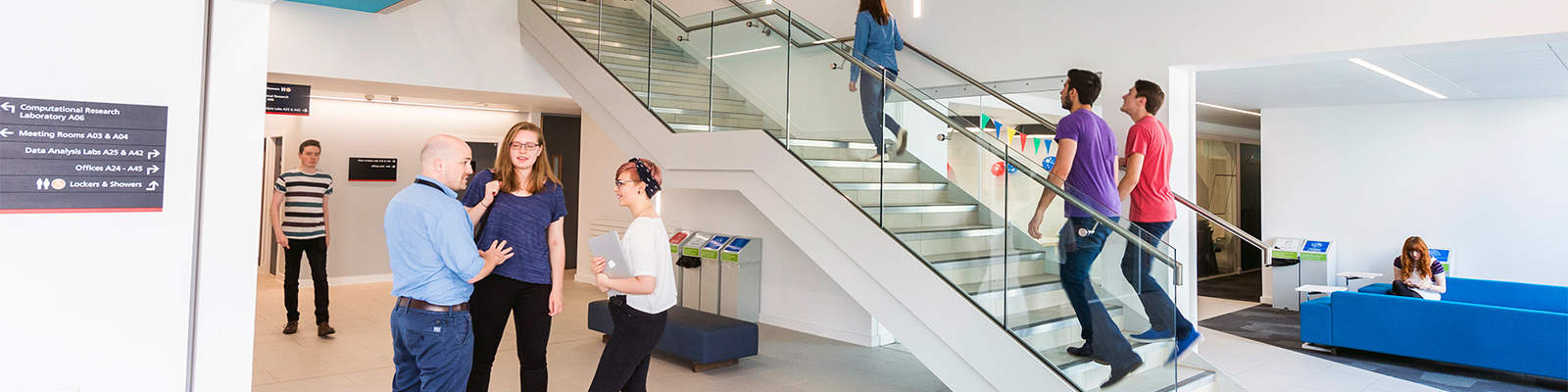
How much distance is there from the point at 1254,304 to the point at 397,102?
36.9 ft

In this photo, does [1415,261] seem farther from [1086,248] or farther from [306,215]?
[306,215]

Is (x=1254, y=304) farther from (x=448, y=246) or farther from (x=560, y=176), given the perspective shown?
(x=448, y=246)

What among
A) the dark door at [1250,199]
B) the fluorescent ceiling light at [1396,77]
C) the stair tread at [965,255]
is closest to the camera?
the stair tread at [965,255]

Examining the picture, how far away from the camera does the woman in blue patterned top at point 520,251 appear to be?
3717mm

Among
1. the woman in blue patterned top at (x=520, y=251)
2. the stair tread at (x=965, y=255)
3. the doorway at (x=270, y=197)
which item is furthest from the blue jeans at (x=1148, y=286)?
the doorway at (x=270, y=197)

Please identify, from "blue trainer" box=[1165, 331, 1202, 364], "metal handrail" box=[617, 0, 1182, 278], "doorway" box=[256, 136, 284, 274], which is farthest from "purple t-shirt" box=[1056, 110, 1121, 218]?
"doorway" box=[256, 136, 284, 274]

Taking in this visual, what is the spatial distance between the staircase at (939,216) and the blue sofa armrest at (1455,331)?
11.1 feet

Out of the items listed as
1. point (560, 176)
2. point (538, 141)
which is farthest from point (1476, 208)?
point (560, 176)

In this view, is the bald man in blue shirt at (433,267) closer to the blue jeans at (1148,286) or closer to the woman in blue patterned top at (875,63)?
the woman in blue patterned top at (875,63)

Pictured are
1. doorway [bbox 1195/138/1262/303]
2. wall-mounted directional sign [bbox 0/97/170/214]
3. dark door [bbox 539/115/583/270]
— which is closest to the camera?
Answer: wall-mounted directional sign [bbox 0/97/170/214]

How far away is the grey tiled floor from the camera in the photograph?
18.3 feet

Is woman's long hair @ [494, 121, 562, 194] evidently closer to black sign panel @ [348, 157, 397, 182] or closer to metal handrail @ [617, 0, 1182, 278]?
metal handrail @ [617, 0, 1182, 278]

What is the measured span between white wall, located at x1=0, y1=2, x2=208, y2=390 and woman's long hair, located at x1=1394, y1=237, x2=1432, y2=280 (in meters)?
8.72

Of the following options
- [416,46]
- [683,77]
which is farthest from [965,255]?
[416,46]
